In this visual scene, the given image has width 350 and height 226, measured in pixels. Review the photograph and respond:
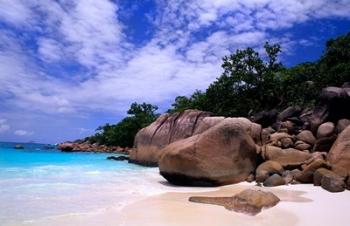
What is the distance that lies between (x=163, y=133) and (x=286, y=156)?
10.2 metres

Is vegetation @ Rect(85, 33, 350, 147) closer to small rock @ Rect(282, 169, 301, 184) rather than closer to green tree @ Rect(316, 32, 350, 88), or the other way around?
green tree @ Rect(316, 32, 350, 88)

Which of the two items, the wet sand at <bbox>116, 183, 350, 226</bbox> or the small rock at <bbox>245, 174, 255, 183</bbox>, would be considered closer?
the wet sand at <bbox>116, 183, 350, 226</bbox>

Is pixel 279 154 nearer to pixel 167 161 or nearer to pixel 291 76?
pixel 167 161

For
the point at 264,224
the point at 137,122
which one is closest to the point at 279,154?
the point at 264,224

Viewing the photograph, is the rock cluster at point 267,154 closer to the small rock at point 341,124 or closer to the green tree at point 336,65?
the small rock at point 341,124

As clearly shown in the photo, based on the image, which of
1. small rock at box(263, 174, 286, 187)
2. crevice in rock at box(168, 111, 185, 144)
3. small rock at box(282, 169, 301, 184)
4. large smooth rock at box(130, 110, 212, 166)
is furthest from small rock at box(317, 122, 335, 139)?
crevice in rock at box(168, 111, 185, 144)

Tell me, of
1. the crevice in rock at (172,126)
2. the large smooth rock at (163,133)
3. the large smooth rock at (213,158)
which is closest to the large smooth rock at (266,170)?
the large smooth rock at (213,158)

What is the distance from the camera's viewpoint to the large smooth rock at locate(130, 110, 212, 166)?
1995 cm

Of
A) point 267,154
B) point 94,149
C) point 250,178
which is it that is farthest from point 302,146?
point 94,149

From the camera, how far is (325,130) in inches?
523

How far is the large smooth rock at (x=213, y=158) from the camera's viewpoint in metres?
10.5

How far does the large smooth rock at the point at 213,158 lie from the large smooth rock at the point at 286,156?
711mm

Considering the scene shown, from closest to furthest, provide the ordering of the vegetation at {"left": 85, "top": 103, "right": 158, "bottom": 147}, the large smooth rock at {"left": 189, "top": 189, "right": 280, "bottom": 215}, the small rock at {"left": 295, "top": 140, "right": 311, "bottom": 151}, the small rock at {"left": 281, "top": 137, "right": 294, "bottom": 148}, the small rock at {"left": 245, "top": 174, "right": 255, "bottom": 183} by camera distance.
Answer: the large smooth rock at {"left": 189, "top": 189, "right": 280, "bottom": 215}, the small rock at {"left": 245, "top": 174, "right": 255, "bottom": 183}, the small rock at {"left": 295, "top": 140, "right": 311, "bottom": 151}, the small rock at {"left": 281, "top": 137, "right": 294, "bottom": 148}, the vegetation at {"left": 85, "top": 103, "right": 158, "bottom": 147}

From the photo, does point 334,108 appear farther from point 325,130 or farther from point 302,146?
point 302,146
